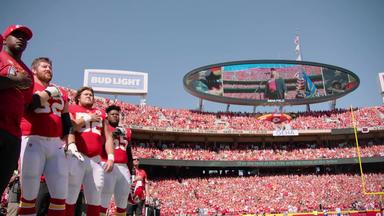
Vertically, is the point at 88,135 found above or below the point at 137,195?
above

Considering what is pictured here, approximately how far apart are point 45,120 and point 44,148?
40 cm

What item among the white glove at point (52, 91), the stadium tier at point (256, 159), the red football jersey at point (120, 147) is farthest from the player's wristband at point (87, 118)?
the stadium tier at point (256, 159)

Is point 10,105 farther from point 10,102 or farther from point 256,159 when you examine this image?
point 256,159

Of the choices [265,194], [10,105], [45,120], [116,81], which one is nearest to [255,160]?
[265,194]

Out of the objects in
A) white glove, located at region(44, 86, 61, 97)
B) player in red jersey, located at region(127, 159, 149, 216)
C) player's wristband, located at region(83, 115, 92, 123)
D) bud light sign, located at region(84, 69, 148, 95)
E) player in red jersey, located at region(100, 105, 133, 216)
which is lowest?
player in red jersey, located at region(127, 159, 149, 216)

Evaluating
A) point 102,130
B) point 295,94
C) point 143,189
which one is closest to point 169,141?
point 295,94

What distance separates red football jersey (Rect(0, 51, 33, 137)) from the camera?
10.2 ft

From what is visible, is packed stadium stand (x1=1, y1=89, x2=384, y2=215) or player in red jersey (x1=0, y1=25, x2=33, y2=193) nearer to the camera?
player in red jersey (x1=0, y1=25, x2=33, y2=193)

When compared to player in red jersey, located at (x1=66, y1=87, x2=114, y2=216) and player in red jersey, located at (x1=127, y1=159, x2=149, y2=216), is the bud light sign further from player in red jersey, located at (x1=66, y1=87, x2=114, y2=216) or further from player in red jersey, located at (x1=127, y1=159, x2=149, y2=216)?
player in red jersey, located at (x1=66, y1=87, x2=114, y2=216)

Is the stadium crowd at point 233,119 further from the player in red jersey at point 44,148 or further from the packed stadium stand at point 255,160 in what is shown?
the player in red jersey at point 44,148

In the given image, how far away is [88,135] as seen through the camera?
5520 millimetres

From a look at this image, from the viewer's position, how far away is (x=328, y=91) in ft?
148

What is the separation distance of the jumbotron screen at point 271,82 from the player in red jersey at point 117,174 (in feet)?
122

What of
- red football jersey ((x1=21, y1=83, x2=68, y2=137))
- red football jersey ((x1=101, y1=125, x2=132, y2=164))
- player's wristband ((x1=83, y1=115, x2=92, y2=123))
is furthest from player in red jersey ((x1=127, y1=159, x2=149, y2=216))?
red football jersey ((x1=21, y1=83, x2=68, y2=137))
